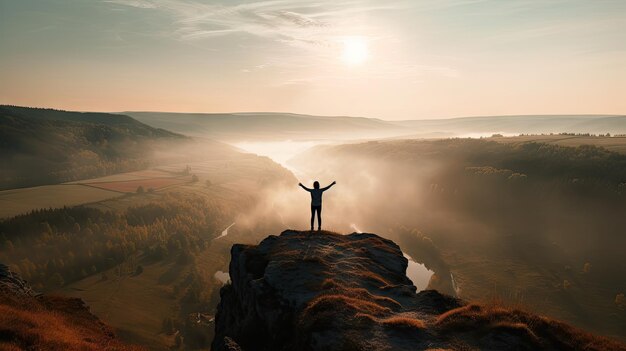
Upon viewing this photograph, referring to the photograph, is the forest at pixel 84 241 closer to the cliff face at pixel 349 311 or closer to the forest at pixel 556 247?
the forest at pixel 556 247

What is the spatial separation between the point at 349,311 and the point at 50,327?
1809 cm

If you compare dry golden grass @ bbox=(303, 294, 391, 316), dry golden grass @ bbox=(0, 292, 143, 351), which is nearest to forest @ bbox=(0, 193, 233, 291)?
dry golden grass @ bbox=(0, 292, 143, 351)

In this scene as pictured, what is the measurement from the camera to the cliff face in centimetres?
1809

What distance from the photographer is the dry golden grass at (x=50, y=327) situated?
18.4 metres

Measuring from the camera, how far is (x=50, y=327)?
2095cm

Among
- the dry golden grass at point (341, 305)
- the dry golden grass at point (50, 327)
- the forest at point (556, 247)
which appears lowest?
the forest at point (556, 247)

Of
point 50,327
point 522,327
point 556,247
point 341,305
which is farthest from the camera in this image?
point 556,247

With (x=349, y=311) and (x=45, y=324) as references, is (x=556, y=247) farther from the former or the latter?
(x=45, y=324)

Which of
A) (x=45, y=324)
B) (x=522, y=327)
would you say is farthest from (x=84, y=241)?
(x=522, y=327)

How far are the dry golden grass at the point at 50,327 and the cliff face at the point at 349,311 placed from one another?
8.13m

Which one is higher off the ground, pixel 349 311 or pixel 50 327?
pixel 349 311

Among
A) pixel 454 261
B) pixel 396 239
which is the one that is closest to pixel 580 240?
pixel 454 261

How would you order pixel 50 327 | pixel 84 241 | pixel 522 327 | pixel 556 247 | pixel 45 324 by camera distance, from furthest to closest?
pixel 84 241 → pixel 556 247 → pixel 45 324 → pixel 50 327 → pixel 522 327

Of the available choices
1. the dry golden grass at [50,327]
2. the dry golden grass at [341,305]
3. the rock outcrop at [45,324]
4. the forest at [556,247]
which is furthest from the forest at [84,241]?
the dry golden grass at [341,305]
